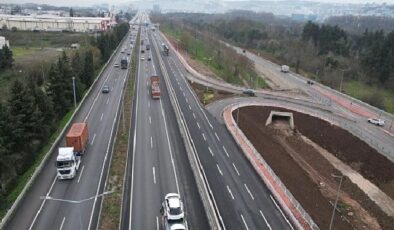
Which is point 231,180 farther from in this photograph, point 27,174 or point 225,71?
point 225,71

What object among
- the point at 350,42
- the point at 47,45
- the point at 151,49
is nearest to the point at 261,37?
the point at 350,42

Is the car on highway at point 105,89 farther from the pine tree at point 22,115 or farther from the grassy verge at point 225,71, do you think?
the grassy verge at point 225,71

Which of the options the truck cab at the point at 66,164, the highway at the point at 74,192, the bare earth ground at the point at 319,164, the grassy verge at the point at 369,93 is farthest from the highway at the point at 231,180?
the grassy verge at the point at 369,93

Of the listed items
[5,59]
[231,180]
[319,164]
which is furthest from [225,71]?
[231,180]

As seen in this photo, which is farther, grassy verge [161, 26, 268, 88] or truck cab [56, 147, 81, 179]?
grassy verge [161, 26, 268, 88]

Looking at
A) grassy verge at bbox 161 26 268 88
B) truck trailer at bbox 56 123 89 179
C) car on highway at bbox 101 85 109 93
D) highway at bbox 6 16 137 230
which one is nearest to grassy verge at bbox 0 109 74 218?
highway at bbox 6 16 137 230

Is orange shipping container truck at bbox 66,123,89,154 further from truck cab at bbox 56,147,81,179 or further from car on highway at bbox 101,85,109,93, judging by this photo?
car on highway at bbox 101,85,109,93
